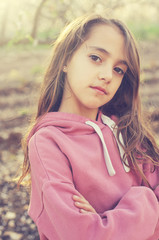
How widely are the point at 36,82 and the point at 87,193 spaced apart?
16.4ft

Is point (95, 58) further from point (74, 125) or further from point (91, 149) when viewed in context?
point (91, 149)

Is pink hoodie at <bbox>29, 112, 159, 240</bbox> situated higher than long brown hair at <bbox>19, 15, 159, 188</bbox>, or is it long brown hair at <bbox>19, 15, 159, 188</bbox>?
long brown hair at <bbox>19, 15, 159, 188</bbox>

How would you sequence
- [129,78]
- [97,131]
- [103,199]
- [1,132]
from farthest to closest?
[1,132]
[129,78]
[97,131]
[103,199]

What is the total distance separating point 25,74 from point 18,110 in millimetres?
2191

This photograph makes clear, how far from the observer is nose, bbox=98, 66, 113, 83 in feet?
5.38

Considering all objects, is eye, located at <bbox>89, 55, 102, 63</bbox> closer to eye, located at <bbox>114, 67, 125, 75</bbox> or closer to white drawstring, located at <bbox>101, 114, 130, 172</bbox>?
eye, located at <bbox>114, 67, 125, 75</bbox>

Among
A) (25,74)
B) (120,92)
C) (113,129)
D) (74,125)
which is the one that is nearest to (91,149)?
(74,125)

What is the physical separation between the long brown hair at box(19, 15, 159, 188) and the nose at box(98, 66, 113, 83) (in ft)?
0.55

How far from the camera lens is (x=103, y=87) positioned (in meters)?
1.67

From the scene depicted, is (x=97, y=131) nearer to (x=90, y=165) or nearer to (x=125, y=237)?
(x=90, y=165)

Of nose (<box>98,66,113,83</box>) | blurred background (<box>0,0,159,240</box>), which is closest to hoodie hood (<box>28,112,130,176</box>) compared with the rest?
nose (<box>98,66,113,83</box>)

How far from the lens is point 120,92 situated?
209 centimetres

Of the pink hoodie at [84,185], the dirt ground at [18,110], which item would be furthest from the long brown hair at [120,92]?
the dirt ground at [18,110]

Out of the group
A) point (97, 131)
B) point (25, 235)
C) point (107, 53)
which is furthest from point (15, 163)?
point (107, 53)
